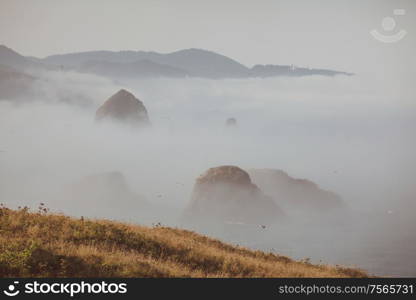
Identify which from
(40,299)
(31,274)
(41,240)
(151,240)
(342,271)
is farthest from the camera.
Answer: (342,271)

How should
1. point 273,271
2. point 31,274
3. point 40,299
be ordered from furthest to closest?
point 273,271 → point 31,274 → point 40,299

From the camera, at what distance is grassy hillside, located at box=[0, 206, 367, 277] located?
667 inches

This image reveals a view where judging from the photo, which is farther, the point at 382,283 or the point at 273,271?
the point at 273,271

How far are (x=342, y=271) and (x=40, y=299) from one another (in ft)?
53.1

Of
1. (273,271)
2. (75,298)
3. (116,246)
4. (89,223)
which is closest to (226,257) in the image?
(273,271)

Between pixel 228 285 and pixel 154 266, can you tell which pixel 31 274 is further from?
pixel 228 285

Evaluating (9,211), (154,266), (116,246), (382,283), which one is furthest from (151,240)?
(382,283)

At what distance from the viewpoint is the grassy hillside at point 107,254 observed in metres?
17.0

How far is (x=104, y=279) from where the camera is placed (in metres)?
16.2

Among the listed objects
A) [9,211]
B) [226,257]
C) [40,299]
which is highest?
[9,211]

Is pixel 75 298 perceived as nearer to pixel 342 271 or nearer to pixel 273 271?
pixel 273 271

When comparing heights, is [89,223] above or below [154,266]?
above

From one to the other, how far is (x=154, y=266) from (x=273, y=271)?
18.0 feet

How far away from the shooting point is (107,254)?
18.9 meters
